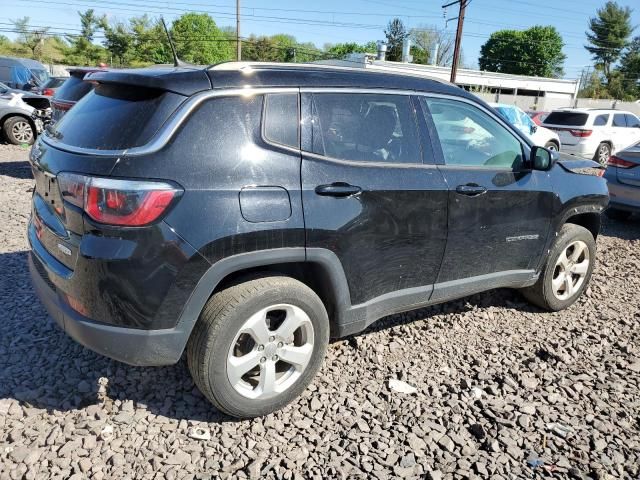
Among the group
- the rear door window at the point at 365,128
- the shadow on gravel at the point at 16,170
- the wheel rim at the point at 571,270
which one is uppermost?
the rear door window at the point at 365,128

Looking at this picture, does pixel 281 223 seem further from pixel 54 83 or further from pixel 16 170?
pixel 54 83

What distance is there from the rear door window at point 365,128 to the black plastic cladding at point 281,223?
7 centimetres

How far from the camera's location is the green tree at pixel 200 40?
7028 centimetres

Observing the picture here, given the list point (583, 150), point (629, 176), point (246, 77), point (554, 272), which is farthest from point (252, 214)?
point (583, 150)

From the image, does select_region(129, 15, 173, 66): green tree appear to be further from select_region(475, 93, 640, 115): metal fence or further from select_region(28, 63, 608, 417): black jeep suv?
select_region(28, 63, 608, 417): black jeep suv

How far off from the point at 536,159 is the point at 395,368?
5.94 ft

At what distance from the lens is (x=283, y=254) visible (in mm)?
2533

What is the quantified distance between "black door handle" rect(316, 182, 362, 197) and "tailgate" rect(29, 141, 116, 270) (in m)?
1.02

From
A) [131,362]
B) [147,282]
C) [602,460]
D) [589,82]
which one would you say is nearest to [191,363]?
[131,362]

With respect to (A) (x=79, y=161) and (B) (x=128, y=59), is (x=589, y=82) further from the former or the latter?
(A) (x=79, y=161)

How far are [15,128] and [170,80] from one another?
11.7 meters

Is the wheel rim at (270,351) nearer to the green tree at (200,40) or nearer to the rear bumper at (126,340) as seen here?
the rear bumper at (126,340)

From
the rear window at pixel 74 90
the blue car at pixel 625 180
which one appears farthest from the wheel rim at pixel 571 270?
the rear window at pixel 74 90

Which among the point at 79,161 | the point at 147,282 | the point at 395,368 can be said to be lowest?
the point at 395,368
